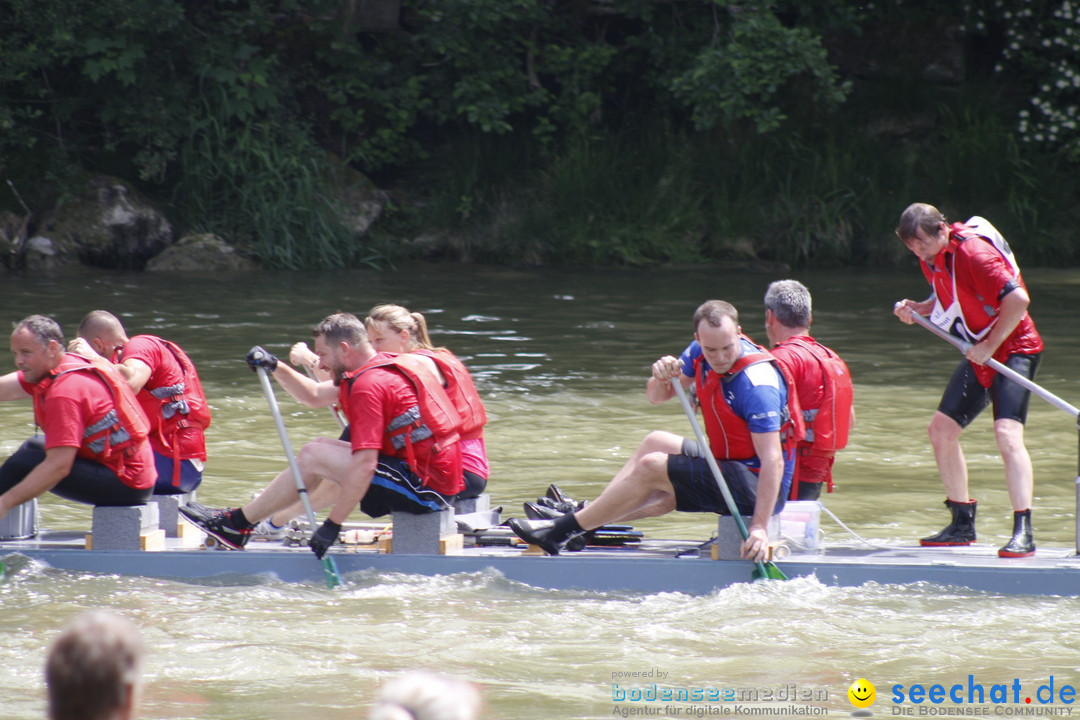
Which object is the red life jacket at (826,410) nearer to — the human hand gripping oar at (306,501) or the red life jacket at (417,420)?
the red life jacket at (417,420)

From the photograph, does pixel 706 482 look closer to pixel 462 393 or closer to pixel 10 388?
pixel 462 393

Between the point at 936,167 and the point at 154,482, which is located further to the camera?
the point at 936,167

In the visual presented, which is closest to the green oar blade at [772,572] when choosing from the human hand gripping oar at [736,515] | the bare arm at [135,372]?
the human hand gripping oar at [736,515]

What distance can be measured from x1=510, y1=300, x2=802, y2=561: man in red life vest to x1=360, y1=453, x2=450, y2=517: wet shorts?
14.6 inches

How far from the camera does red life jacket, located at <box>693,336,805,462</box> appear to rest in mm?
5465

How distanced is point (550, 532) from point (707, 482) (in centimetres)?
72

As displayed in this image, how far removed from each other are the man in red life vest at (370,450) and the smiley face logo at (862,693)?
1978 mm

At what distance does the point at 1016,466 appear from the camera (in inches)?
222

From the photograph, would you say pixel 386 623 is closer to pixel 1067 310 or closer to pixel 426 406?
pixel 426 406

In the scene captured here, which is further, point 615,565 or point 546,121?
point 546,121

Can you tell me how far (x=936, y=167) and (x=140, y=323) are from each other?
11.5m

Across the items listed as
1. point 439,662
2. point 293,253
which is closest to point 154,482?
point 439,662

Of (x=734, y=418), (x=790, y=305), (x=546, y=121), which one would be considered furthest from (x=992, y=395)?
(x=546, y=121)

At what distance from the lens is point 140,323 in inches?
549
